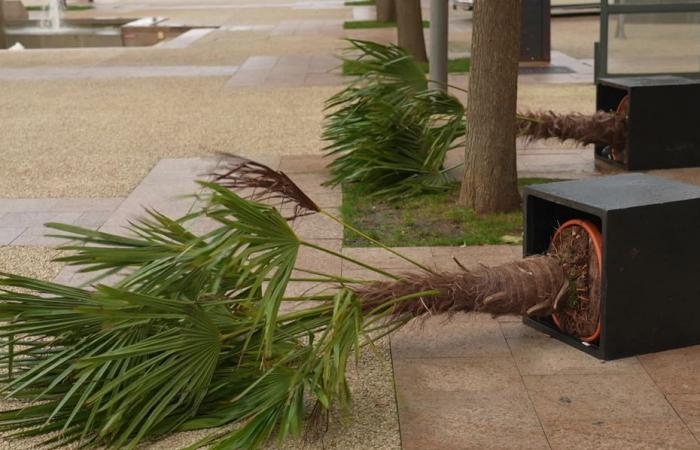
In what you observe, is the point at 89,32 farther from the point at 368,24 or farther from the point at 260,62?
the point at 260,62

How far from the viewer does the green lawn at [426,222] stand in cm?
696

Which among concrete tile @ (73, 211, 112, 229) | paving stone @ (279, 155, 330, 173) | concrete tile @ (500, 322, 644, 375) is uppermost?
paving stone @ (279, 155, 330, 173)

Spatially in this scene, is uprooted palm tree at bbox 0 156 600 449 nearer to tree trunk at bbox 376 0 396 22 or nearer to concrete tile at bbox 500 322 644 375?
concrete tile at bbox 500 322 644 375

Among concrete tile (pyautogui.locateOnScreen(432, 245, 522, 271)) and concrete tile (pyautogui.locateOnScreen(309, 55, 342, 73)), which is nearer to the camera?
concrete tile (pyautogui.locateOnScreen(432, 245, 522, 271))

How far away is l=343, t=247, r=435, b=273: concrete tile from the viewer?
6392 millimetres

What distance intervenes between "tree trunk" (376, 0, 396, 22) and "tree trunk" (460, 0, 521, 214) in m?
17.0

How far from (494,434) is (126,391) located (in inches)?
54.3

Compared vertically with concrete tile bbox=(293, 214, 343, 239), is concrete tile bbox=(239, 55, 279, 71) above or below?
above

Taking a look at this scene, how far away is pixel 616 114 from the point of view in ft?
29.3

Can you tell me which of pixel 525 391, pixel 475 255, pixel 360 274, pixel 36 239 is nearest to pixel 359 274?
pixel 360 274

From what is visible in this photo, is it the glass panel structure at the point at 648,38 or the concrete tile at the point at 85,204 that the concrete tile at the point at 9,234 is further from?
the glass panel structure at the point at 648,38

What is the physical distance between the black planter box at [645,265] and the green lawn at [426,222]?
1.86 metres

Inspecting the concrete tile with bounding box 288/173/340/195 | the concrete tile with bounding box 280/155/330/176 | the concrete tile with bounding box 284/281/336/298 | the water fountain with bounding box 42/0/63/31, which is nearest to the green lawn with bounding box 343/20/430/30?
the water fountain with bounding box 42/0/63/31

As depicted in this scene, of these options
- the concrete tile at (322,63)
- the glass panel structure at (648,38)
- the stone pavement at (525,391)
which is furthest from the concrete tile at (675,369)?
the concrete tile at (322,63)
